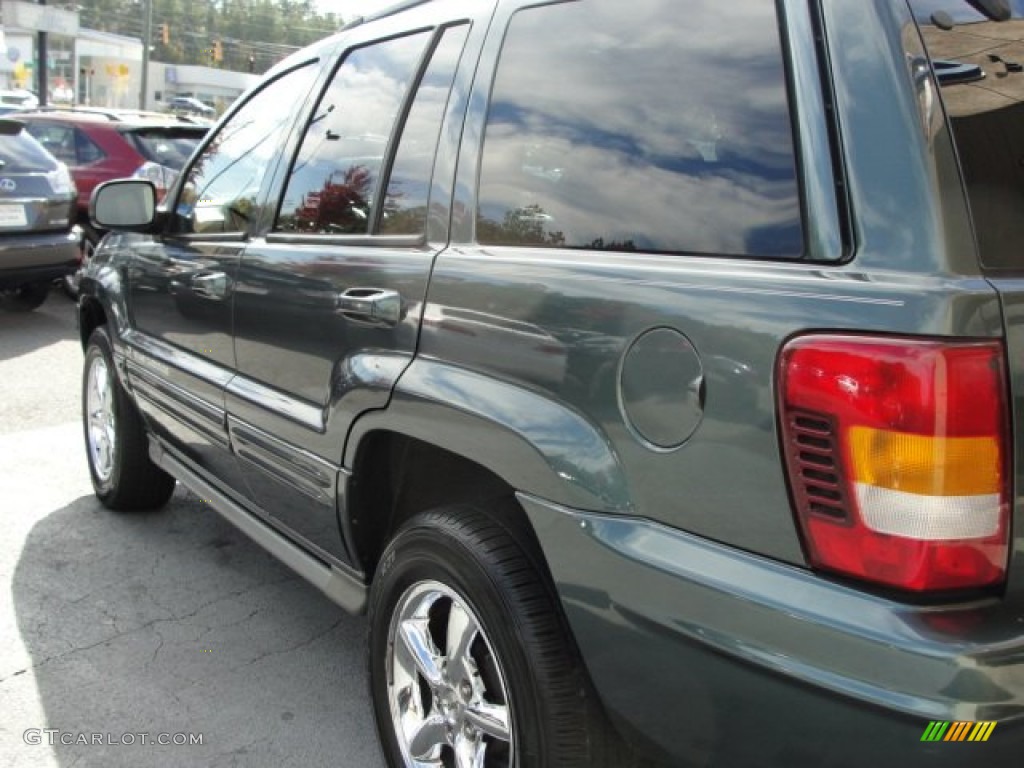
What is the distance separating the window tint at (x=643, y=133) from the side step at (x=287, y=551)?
1.04m

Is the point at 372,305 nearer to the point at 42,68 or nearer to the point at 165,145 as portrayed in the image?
the point at 165,145

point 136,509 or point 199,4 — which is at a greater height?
point 199,4

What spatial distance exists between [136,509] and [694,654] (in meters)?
3.51

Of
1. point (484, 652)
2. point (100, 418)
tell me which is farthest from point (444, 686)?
point (100, 418)

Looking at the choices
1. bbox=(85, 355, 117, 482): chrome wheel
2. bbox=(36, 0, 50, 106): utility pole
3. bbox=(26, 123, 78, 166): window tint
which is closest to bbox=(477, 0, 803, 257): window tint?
bbox=(85, 355, 117, 482): chrome wheel

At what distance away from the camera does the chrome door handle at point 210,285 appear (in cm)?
306

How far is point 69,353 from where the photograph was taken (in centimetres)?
764

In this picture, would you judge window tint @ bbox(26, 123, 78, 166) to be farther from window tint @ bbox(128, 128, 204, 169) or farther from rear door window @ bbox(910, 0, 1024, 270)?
rear door window @ bbox(910, 0, 1024, 270)

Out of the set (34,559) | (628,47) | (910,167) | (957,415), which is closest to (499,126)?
(628,47)

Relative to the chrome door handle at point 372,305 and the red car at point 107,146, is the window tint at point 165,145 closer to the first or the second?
the red car at point 107,146

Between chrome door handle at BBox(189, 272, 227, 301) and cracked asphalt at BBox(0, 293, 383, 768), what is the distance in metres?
1.18

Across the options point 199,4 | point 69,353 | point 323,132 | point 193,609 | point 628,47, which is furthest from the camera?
point 199,4

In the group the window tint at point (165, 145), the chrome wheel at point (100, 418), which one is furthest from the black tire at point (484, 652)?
the window tint at point (165, 145)

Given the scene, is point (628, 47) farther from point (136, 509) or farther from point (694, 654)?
point (136, 509)
